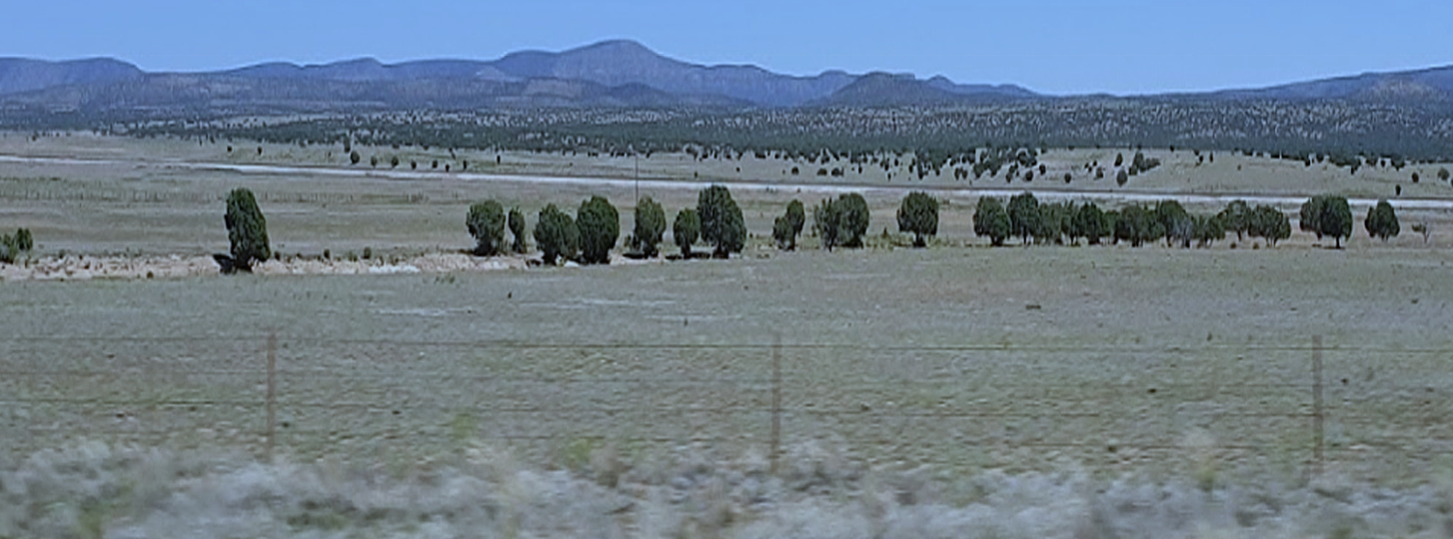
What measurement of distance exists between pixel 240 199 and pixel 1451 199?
239 feet

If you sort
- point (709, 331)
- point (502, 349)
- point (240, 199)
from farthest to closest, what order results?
point (240, 199) < point (709, 331) < point (502, 349)

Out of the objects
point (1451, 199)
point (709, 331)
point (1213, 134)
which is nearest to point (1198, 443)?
point (709, 331)

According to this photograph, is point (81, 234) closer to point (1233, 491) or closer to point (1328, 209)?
point (1328, 209)

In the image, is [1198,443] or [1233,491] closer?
[1233,491]

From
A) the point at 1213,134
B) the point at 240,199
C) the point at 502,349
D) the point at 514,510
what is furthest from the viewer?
the point at 1213,134

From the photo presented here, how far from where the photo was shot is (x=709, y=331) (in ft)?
107

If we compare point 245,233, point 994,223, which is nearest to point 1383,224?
point 994,223

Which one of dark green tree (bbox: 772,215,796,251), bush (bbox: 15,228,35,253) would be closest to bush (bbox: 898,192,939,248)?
dark green tree (bbox: 772,215,796,251)

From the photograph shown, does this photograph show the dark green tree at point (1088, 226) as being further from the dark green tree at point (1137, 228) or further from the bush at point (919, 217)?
the bush at point (919, 217)

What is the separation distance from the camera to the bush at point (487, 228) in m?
62.7

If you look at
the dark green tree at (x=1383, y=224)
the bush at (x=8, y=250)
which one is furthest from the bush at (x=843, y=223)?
the bush at (x=8, y=250)

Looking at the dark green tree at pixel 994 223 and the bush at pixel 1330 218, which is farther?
the dark green tree at pixel 994 223

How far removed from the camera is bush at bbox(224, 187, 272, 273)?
5578 centimetres

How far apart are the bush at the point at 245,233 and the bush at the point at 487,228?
26.1 ft
